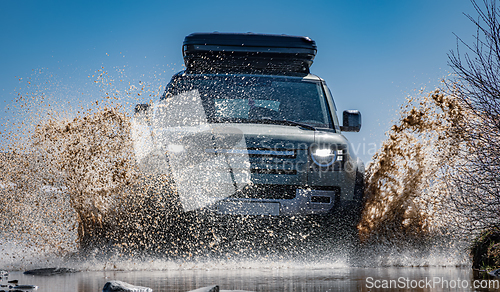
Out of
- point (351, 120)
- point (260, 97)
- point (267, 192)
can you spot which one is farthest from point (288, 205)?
point (351, 120)

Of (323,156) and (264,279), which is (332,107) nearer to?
(323,156)

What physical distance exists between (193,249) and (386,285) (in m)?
1.87

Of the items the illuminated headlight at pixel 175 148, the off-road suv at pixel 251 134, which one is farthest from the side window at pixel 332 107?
the illuminated headlight at pixel 175 148

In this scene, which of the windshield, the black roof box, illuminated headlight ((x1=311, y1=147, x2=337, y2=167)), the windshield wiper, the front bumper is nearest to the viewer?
the front bumper

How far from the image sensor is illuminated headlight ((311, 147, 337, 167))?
5.20 metres

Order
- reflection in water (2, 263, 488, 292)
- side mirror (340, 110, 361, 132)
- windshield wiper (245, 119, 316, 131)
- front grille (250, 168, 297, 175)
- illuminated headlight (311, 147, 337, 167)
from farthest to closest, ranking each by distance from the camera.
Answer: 1. side mirror (340, 110, 361, 132)
2. windshield wiper (245, 119, 316, 131)
3. illuminated headlight (311, 147, 337, 167)
4. front grille (250, 168, 297, 175)
5. reflection in water (2, 263, 488, 292)

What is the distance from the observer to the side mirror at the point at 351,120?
668 cm

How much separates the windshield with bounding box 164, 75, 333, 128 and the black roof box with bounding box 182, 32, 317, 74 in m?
0.23

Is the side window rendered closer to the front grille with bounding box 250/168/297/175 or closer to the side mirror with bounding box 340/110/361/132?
the side mirror with bounding box 340/110/361/132

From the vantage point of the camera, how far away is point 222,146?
5.09m

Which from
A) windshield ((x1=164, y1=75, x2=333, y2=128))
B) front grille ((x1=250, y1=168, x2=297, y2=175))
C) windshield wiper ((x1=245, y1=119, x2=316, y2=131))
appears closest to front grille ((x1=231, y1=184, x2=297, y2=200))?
front grille ((x1=250, y1=168, x2=297, y2=175))

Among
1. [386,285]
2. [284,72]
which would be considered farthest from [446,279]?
[284,72]

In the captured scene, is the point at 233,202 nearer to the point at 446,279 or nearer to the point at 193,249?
the point at 193,249

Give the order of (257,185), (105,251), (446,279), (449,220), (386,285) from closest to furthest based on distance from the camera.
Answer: (386,285), (446,279), (257,185), (105,251), (449,220)
